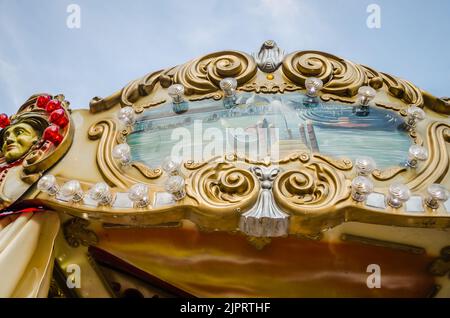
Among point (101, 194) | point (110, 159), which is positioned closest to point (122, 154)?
point (110, 159)

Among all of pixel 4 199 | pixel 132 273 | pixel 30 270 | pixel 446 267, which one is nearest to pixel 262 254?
pixel 132 273

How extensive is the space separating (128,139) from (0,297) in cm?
100

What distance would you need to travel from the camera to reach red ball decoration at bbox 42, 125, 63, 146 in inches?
98.2

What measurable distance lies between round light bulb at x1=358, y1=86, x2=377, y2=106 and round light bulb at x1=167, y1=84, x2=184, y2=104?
0.97m

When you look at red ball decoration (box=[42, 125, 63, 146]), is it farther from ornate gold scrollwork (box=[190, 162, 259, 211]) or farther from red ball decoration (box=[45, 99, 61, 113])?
ornate gold scrollwork (box=[190, 162, 259, 211])

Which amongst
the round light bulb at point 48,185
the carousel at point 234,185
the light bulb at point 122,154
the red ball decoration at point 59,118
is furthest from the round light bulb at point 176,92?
the round light bulb at point 48,185

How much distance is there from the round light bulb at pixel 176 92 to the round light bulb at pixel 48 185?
80 cm

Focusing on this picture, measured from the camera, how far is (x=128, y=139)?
2512 mm

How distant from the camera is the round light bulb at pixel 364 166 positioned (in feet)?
6.88

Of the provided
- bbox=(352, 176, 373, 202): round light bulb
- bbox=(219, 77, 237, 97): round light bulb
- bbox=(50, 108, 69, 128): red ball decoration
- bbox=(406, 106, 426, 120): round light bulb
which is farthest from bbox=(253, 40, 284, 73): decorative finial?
bbox=(50, 108, 69, 128): red ball decoration

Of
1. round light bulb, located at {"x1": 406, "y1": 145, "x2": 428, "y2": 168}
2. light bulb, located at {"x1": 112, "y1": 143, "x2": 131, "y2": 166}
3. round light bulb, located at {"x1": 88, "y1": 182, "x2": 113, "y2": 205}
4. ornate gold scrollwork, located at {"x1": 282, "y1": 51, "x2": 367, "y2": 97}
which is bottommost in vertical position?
round light bulb, located at {"x1": 88, "y1": 182, "x2": 113, "y2": 205}

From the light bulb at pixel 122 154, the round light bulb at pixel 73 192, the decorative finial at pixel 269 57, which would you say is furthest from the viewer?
the decorative finial at pixel 269 57

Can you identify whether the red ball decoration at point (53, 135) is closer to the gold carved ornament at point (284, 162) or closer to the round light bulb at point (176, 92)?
the gold carved ornament at point (284, 162)
